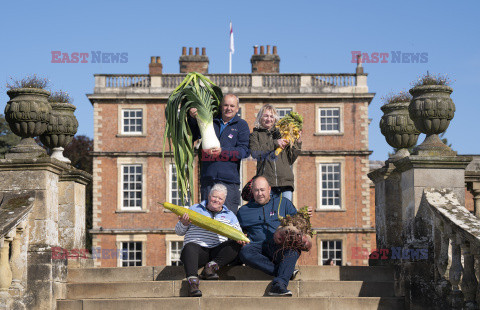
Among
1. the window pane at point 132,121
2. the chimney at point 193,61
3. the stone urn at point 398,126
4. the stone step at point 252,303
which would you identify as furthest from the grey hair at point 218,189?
the chimney at point 193,61

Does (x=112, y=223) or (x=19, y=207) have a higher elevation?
(x=19, y=207)

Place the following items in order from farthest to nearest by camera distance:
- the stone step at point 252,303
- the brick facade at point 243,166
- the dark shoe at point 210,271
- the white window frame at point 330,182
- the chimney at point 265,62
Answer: the chimney at point 265,62
the white window frame at point 330,182
the brick facade at point 243,166
the dark shoe at point 210,271
the stone step at point 252,303

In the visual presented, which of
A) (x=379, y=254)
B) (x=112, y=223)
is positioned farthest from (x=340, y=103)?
(x=379, y=254)

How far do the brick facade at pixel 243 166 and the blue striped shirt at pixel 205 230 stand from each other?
25.6m

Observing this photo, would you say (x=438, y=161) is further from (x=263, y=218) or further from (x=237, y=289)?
(x=237, y=289)

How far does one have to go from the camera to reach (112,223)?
3378 centimetres

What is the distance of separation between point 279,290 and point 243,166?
89.2 ft

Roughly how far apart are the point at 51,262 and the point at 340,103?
28024mm

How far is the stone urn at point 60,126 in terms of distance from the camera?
29.7ft

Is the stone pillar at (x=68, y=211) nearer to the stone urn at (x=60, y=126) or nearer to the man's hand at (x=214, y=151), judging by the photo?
the stone urn at (x=60, y=126)

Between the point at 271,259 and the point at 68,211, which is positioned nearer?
the point at 271,259

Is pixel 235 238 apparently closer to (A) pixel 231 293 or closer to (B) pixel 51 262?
(A) pixel 231 293

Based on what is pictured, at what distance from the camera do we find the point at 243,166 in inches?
1348

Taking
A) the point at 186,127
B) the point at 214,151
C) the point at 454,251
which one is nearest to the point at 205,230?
the point at 214,151
